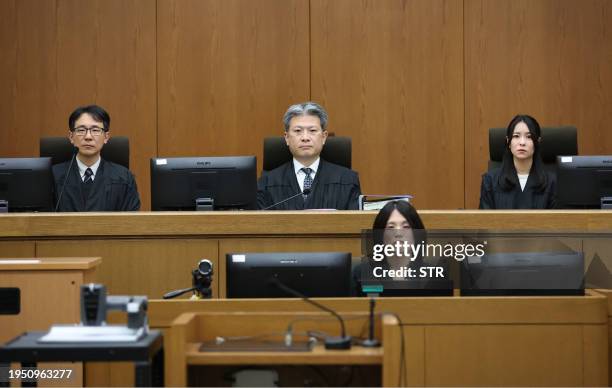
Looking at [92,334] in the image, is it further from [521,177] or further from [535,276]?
[521,177]

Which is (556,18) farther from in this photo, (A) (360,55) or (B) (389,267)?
(B) (389,267)

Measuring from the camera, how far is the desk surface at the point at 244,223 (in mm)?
3572

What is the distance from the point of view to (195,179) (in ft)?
13.1

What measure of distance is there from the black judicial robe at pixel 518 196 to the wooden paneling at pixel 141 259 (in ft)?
5.78

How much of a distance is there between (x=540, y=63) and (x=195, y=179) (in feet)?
10.4

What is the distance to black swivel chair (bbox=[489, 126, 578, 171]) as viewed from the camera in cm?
477

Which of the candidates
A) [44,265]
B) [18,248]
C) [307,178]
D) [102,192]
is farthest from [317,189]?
[44,265]

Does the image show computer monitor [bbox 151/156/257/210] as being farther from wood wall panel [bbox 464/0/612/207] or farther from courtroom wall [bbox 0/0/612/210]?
wood wall panel [bbox 464/0/612/207]

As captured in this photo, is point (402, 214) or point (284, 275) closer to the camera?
point (284, 275)

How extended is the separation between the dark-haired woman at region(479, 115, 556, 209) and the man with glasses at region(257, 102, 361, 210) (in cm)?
78

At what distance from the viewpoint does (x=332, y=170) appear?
4484mm

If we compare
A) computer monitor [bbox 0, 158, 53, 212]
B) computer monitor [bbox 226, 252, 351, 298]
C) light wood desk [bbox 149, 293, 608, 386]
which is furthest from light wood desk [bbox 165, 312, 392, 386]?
computer monitor [bbox 0, 158, 53, 212]

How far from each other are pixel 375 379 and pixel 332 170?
2.43m

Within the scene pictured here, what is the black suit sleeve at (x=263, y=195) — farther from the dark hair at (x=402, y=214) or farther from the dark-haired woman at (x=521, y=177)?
the dark hair at (x=402, y=214)
